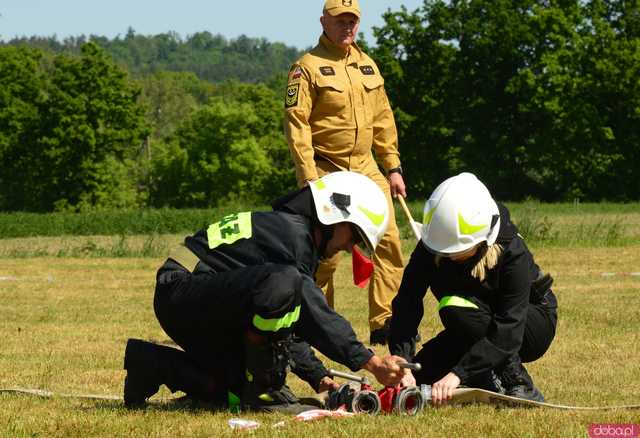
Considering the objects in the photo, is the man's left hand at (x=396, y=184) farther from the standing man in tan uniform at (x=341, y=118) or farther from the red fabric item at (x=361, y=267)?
the red fabric item at (x=361, y=267)

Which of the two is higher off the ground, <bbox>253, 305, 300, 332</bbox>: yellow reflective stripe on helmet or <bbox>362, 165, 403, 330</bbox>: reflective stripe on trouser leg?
<bbox>253, 305, 300, 332</bbox>: yellow reflective stripe on helmet

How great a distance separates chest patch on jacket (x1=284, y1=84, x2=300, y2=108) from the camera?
30.8 feet

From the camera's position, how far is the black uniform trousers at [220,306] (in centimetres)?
572

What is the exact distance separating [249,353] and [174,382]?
680 millimetres

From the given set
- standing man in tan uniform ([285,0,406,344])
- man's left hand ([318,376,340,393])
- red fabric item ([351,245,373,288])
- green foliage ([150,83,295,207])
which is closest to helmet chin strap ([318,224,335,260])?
red fabric item ([351,245,373,288])

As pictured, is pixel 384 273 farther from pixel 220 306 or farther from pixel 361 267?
pixel 220 306

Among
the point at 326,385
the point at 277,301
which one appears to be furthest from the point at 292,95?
the point at 277,301

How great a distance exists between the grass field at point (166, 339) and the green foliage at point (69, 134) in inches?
1966

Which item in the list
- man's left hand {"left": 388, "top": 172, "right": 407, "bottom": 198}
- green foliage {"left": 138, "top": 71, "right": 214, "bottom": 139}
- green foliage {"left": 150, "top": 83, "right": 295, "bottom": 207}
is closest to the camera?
man's left hand {"left": 388, "top": 172, "right": 407, "bottom": 198}

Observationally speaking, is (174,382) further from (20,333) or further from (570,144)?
(570,144)

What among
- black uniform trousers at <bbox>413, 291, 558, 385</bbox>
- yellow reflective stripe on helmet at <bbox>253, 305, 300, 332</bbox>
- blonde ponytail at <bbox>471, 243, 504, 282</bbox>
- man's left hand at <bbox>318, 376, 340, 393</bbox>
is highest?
blonde ponytail at <bbox>471, 243, 504, 282</bbox>

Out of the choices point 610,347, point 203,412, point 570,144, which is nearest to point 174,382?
point 203,412

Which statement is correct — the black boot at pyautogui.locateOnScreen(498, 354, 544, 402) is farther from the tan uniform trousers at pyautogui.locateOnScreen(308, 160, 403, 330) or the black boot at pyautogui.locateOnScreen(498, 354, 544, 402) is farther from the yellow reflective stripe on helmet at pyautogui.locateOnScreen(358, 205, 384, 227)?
the tan uniform trousers at pyautogui.locateOnScreen(308, 160, 403, 330)

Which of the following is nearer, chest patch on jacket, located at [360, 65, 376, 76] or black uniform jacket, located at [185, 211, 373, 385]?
black uniform jacket, located at [185, 211, 373, 385]
